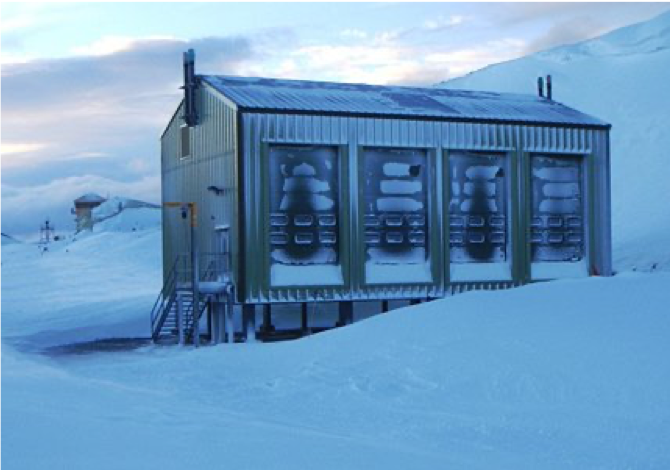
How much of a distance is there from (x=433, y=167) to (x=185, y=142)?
841 centimetres

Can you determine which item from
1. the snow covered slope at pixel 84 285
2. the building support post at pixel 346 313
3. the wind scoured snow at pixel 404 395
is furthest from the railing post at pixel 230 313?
the snow covered slope at pixel 84 285

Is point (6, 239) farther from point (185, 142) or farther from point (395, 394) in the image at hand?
point (395, 394)

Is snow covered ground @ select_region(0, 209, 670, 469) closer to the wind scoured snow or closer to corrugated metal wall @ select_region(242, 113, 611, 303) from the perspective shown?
the wind scoured snow

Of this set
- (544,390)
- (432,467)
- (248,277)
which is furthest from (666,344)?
(248,277)

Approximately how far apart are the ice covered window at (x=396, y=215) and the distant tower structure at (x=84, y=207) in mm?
107893

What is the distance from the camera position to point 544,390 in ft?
52.6

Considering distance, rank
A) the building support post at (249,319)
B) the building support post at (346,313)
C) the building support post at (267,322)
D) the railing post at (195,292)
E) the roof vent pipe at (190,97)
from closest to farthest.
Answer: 1. the railing post at (195,292)
2. the building support post at (249,319)
3. the building support post at (346,313)
4. the roof vent pipe at (190,97)
5. the building support post at (267,322)

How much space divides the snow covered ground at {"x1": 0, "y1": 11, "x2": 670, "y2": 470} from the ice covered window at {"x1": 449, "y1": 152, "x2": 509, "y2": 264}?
7.90 metres

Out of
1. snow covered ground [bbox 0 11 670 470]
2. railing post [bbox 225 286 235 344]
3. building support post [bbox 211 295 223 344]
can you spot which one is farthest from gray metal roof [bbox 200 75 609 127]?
snow covered ground [bbox 0 11 670 470]

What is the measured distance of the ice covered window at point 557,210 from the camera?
Result: 104ft

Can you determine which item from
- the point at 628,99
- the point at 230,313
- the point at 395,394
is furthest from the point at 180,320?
the point at 628,99

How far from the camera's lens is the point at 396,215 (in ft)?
96.4

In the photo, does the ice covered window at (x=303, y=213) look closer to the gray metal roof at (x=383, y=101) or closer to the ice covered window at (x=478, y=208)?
the gray metal roof at (x=383, y=101)

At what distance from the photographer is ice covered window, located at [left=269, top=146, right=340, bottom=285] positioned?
1096 inches
